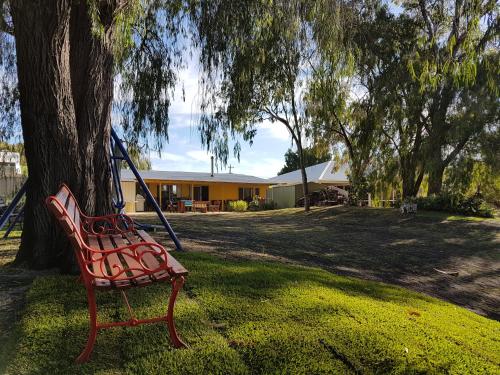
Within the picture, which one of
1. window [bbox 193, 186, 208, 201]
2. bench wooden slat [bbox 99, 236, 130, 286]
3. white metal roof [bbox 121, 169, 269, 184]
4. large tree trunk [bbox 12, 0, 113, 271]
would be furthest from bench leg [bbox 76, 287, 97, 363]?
window [bbox 193, 186, 208, 201]

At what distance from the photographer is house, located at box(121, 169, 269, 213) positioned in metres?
30.3

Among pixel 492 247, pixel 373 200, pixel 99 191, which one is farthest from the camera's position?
pixel 373 200

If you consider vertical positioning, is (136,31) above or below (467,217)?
above

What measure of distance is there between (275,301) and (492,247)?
9.33m

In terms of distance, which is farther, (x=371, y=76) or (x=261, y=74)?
(x=371, y=76)

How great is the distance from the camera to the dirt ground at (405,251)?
7449 millimetres

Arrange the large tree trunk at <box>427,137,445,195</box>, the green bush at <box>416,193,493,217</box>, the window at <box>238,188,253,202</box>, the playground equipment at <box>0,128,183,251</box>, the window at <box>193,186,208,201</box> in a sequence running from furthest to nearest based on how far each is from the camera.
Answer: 1. the window at <box>238,188,253,202</box>
2. the window at <box>193,186,208,201</box>
3. the green bush at <box>416,193,493,217</box>
4. the large tree trunk at <box>427,137,445,195</box>
5. the playground equipment at <box>0,128,183,251</box>

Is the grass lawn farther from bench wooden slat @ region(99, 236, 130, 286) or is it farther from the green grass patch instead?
bench wooden slat @ region(99, 236, 130, 286)

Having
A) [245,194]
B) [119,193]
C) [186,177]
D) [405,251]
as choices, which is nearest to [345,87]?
[405,251]

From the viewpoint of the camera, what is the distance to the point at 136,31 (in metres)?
8.70

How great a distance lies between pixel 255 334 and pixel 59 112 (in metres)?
3.40

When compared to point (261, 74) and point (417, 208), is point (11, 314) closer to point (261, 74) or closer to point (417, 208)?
point (261, 74)

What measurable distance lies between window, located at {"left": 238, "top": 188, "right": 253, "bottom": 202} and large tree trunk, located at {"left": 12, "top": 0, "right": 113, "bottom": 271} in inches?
1192

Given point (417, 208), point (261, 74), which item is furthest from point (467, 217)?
point (261, 74)
